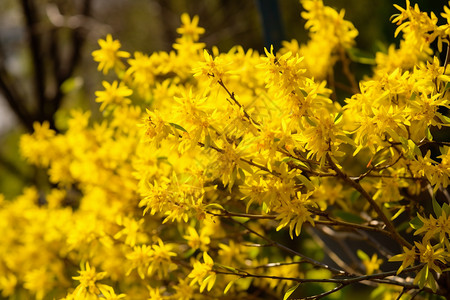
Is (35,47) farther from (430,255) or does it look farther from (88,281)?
(430,255)

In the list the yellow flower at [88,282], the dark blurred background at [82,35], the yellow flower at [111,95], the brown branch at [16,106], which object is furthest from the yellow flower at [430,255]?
the brown branch at [16,106]

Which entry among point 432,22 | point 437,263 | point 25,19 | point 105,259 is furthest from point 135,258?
point 25,19

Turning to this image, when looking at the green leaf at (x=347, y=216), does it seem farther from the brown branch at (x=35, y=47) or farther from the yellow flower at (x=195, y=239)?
the brown branch at (x=35, y=47)

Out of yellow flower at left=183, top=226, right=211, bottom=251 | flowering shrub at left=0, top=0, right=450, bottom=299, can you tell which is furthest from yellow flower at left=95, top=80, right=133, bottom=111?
yellow flower at left=183, top=226, right=211, bottom=251

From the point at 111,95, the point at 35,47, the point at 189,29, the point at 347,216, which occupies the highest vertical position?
the point at 35,47

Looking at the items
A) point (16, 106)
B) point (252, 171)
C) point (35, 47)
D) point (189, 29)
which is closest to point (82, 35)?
point (35, 47)
